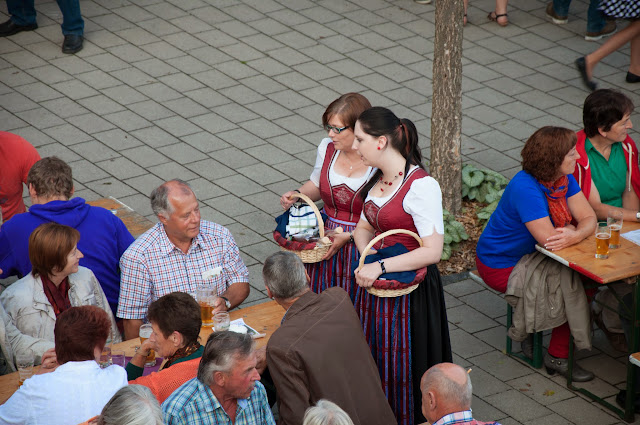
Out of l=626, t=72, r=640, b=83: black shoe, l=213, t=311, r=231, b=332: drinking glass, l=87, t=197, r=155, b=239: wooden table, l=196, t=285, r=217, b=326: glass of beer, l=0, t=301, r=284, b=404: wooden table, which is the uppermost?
l=213, t=311, r=231, b=332: drinking glass

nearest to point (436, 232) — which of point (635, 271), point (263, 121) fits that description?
point (635, 271)

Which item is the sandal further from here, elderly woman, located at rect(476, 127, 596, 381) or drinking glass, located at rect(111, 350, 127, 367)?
drinking glass, located at rect(111, 350, 127, 367)

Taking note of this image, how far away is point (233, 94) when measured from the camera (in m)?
9.15

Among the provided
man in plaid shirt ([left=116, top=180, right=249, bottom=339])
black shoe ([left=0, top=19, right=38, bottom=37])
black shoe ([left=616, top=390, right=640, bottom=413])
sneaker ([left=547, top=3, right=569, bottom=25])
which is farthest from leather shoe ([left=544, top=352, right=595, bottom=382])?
black shoe ([left=0, top=19, right=38, bottom=37])

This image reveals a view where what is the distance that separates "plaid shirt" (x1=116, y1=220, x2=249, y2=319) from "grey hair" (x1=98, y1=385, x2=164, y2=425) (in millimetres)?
1765

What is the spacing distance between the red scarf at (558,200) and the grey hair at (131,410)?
301 cm

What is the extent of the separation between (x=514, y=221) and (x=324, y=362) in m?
2.07

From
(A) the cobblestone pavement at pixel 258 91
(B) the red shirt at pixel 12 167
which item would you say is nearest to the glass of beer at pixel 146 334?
(A) the cobblestone pavement at pixel 258 91

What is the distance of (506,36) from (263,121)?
3338 millimetres

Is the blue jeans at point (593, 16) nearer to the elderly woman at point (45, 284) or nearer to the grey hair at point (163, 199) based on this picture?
the grey hair at point (163, 199)

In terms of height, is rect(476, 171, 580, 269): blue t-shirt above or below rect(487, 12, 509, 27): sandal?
above

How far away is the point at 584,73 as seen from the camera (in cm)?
911

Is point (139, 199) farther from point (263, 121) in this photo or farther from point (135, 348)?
point (135, 348)

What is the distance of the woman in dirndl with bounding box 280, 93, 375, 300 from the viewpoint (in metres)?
5.29
